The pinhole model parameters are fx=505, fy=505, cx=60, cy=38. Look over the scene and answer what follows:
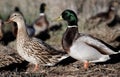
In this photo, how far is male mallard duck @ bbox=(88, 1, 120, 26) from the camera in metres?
15.1

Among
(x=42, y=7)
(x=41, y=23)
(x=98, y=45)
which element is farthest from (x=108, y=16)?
(x=98, y=45)

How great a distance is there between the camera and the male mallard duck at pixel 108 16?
49.5 ft

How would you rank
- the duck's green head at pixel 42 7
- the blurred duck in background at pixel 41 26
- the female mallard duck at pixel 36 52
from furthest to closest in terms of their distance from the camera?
1. the duck's green head at pixel 42 7
2. the blurred duck in background at pixel 41 26
3. the female mallard duck at pixel 36 52

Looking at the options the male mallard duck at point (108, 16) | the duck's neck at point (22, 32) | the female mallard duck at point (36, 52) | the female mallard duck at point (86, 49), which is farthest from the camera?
the male mallard duck at point (108, 16)

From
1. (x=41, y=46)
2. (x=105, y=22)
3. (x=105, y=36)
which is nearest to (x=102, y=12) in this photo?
(x=105, y=22)

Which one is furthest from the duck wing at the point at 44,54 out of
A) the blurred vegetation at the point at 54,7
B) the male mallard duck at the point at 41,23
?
the blurred vegetation at the point at 54,7

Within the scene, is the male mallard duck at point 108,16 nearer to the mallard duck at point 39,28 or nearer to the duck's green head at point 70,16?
the mallard duck at point 39,28

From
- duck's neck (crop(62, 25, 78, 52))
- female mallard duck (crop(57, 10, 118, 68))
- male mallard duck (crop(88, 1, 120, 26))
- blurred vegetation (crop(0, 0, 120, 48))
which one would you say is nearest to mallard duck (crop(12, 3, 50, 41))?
blurred vegetation (crop(0, 0, 120, 48))

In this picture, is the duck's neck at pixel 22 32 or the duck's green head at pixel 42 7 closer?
the duck's neck at pixel 22 32

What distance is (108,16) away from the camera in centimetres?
1588

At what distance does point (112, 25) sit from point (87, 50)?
7173 mm

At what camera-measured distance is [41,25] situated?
49.4ft

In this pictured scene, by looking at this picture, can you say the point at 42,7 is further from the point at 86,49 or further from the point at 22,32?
the point at 86,49

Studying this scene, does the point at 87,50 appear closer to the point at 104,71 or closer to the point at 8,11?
the point at 104,71
